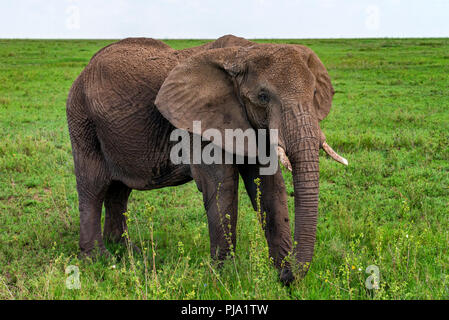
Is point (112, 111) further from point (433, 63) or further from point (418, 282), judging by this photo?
point (433, 63)

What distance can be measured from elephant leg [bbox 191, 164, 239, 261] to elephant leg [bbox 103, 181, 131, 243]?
1967 mm

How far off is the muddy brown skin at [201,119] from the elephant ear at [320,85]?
0.01 metres

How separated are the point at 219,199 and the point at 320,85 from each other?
4.60 feet

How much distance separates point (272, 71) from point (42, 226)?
13.6 feet

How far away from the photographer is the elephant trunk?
4008 mm

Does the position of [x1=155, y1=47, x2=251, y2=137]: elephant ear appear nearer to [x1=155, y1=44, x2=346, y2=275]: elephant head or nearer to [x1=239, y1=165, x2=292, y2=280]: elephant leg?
[x1=155, y1=44, x2=346, y2=275]: elephant head

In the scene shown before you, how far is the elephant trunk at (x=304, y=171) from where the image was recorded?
401 centimetres

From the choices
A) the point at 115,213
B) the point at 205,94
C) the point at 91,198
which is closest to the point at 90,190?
the point at 91,198

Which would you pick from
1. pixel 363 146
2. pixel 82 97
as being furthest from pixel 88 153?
pixel 363 146

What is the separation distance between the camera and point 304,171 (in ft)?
13.2

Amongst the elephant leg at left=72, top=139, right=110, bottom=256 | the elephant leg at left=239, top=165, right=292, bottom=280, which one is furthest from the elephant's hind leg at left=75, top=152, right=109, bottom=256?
the elephant leg at left=239, top=165, right=292, bottom=280

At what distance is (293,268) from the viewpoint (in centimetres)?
412

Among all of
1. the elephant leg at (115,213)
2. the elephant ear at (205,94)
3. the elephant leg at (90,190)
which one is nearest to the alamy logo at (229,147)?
the elephant ear at (205,94)

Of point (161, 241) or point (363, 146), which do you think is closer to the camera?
point (161, 241)
